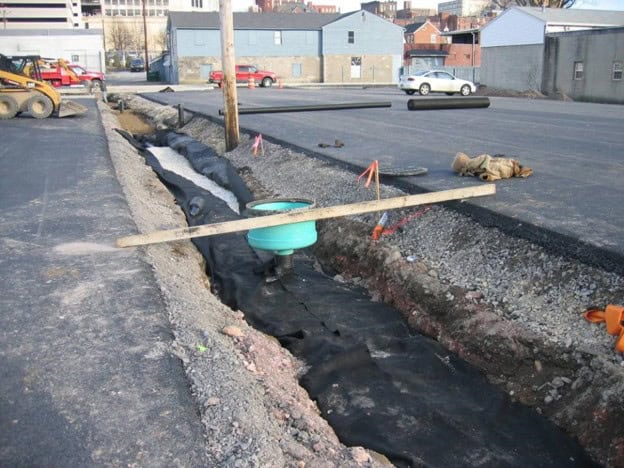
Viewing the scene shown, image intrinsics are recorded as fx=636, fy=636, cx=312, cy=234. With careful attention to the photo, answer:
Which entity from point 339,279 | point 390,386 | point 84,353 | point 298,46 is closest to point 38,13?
point 298,46

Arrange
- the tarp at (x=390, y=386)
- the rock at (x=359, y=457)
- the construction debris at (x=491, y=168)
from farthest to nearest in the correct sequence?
the construction debris at (x=491, y=168), the tarp at (x=390, y=386), the rock at (x=359, y=457)

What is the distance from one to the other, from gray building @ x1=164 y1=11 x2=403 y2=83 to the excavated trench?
55.5 meters

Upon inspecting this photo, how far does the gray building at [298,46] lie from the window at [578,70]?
1152 inches

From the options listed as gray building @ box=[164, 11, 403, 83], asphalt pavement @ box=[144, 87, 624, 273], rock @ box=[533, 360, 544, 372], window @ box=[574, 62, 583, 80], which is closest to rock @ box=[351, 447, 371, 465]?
rock @ box=[533, 360, 544, 372]

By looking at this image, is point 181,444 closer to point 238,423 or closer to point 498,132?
point 238,423

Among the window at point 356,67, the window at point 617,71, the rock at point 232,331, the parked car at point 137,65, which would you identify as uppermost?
the parked car at point 137,65

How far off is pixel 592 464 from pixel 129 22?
13897 cm

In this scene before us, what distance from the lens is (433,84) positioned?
36.8 m

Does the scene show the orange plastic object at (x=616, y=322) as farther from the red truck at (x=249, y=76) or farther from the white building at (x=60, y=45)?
the white building at (x=60, y=45)

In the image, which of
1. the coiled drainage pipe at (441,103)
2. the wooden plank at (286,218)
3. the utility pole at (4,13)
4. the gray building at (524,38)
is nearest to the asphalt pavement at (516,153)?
the wooden plank at (286,218)

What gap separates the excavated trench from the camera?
446 cm

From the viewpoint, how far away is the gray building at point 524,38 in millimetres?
40469

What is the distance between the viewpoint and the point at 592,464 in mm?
4285

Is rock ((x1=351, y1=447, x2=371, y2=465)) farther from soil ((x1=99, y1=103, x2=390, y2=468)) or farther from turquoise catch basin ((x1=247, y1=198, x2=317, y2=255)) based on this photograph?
turquoise catch basin ((x1=247, y1=198, x2=317, y2=255))
